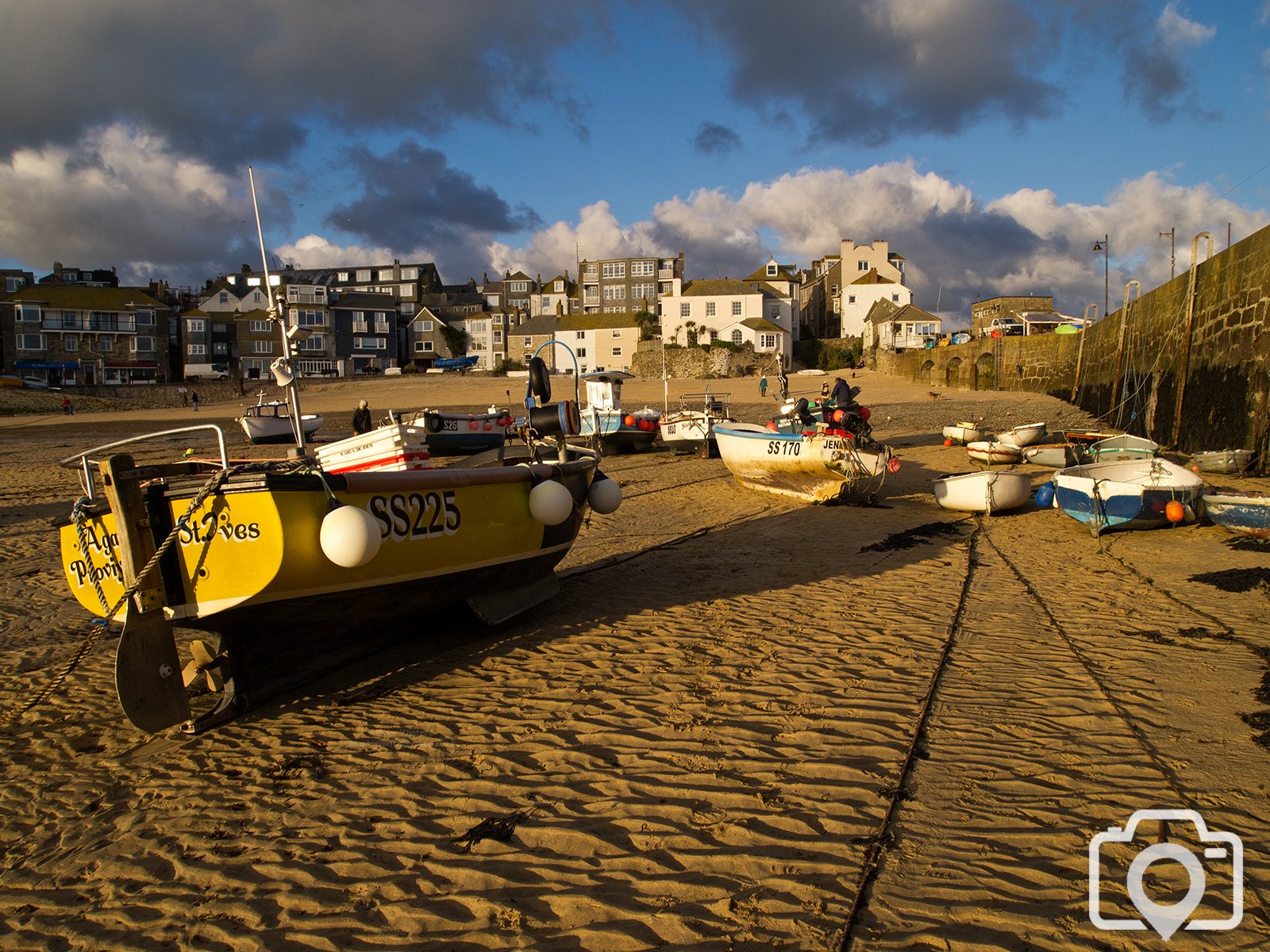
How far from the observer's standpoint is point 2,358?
225 ft

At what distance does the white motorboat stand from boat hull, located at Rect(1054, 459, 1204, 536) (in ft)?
21.9

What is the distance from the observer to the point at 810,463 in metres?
13.3

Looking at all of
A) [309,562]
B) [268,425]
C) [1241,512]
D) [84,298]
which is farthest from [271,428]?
[84,298]

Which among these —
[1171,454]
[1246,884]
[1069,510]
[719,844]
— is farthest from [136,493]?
[1171,454]

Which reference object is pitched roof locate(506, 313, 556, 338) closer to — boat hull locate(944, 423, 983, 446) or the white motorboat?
boat hull locate(944, 423, 983, 446)

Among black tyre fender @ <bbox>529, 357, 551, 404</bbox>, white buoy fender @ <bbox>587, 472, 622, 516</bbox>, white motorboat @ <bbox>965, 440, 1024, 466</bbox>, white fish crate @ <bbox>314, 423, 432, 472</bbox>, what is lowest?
white motorboat @ <bbox>965, 440, 1024, 466</bbox>

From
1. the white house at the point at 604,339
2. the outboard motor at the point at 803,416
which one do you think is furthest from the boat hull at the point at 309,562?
the white house at the point at 604,339

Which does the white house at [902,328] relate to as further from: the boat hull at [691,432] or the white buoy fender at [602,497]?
the white buoy fender at [602,497]

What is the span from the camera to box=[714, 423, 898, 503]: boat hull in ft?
43.1

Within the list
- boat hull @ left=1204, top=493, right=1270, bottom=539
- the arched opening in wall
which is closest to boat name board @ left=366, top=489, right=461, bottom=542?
boat hull @ left=1204, top=493, right=1270, bottom=539

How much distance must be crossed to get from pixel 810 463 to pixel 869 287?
66696mm

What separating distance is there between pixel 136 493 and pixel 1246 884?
5.93 metres

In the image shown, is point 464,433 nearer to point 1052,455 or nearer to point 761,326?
point 1052,455
